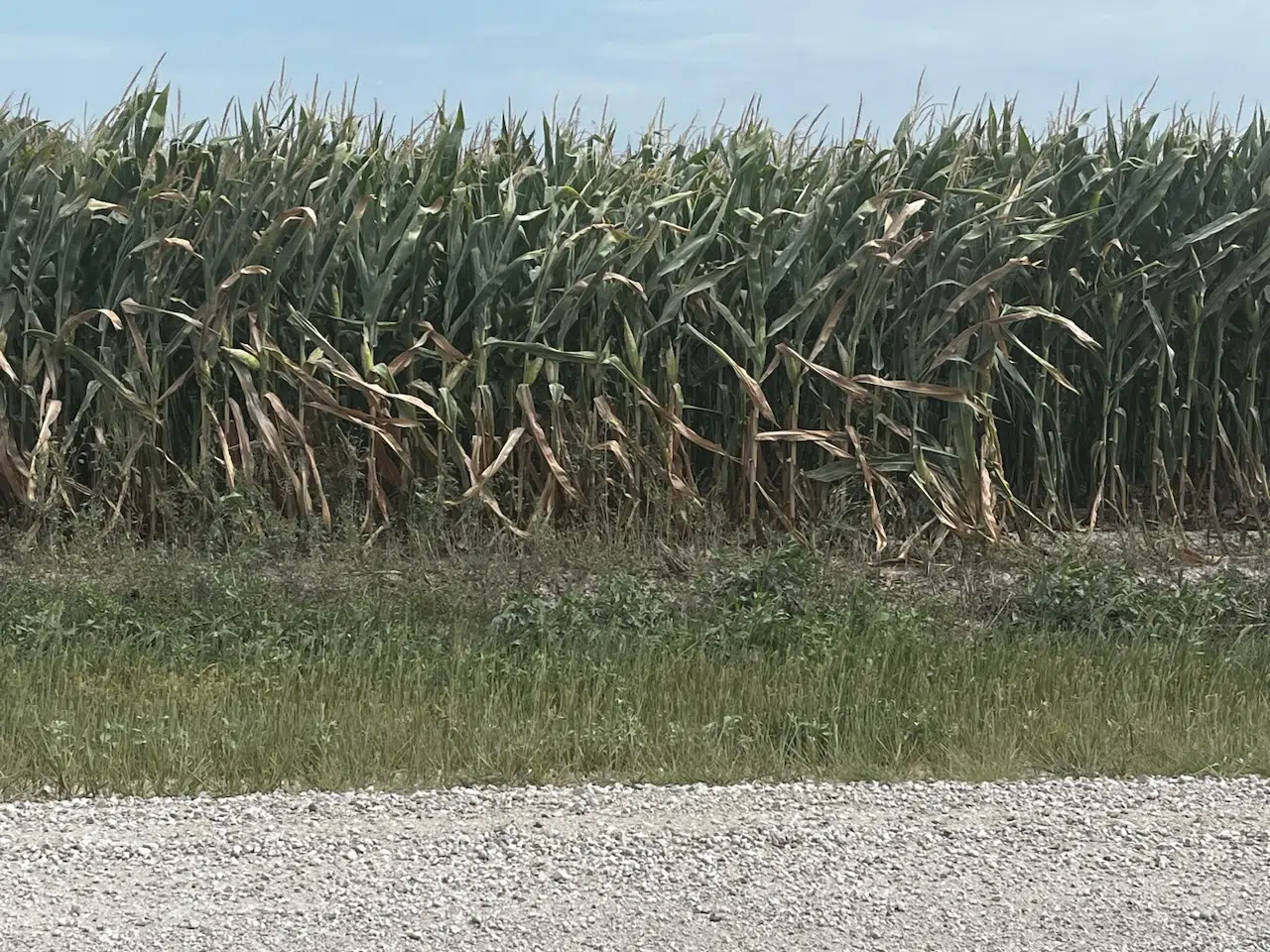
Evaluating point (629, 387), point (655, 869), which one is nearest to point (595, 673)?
point (655, 869)

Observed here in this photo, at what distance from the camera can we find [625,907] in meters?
3.36

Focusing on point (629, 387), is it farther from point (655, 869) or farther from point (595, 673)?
point (655, 869)

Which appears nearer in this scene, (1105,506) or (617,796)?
(617,796)

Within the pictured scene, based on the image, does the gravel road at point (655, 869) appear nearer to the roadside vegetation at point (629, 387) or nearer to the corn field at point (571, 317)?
the roadside vegetation at point (629, 387)

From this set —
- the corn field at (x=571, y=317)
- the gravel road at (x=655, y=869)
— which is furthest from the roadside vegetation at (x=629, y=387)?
the gravel road at (x=655, y=869)

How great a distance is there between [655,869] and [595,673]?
1.92 metres

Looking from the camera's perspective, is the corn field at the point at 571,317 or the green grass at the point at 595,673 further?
the corn field at the point at 571,317

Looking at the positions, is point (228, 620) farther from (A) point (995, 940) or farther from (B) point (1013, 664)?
(A) point (995, 940)

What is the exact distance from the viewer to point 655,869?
141 inches

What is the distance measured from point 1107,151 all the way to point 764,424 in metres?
2.83

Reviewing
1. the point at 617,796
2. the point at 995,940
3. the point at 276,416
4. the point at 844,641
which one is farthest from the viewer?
the point at 276,416

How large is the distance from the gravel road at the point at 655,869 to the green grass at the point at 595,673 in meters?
0.29

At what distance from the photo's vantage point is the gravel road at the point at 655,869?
10.6 ft

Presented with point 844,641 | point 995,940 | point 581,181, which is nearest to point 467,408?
point 581,181
